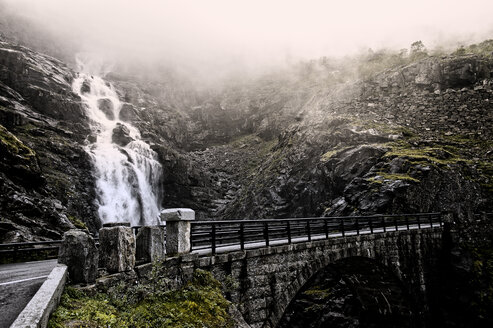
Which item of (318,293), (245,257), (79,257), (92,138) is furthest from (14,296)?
(92,138)

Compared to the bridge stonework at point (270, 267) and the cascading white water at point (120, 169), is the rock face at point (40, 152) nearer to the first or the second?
the cascading white water at point (120, 169)

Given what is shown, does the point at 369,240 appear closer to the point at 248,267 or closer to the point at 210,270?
the point at 248,267

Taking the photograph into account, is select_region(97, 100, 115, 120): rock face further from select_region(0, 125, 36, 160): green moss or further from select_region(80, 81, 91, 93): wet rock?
select_region(0, 125, 36, 160): green moss

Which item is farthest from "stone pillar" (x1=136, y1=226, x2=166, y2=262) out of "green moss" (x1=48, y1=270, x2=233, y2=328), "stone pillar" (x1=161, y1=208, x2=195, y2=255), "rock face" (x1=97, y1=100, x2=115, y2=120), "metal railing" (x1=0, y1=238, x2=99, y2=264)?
"rock face" (x1=97, y1=100, x2=115, y2=120)

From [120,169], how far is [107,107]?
1869 centimetres

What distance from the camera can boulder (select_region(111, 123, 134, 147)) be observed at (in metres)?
43.2

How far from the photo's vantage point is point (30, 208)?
19625 mm

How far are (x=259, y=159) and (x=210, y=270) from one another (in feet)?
154

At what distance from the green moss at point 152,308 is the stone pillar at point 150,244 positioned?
3.10 ft

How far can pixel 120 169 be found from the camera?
1470 inches

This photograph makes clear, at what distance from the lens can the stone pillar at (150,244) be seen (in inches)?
271

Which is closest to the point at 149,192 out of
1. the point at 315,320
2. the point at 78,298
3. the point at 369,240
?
the point at 315,320

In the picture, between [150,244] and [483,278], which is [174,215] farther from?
[483,278]

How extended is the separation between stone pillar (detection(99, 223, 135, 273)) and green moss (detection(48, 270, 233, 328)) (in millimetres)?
512
